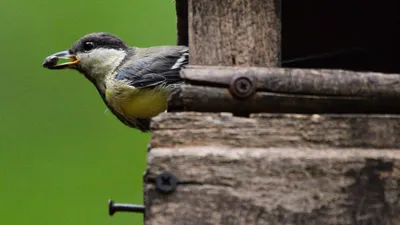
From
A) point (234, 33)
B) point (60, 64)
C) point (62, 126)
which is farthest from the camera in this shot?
point (62, 126)

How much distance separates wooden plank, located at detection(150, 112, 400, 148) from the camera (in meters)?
1.56

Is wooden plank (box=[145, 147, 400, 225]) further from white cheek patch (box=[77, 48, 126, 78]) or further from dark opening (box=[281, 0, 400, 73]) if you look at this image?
white cheek patch (box=[77, 48, 126, 78])

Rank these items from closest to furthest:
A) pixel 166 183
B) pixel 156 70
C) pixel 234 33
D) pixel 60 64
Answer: pixel 166 183 → pixel 234 33 → pixel 156 70 → pixel 60 64

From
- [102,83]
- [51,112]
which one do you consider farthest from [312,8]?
[51,112]

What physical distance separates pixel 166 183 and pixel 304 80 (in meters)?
0.29

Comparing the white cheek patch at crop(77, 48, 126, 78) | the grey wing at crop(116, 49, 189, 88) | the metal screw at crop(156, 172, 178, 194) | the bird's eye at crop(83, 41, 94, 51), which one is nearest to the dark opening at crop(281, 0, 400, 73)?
the grey wing at crop(116, 49, 189, 88)

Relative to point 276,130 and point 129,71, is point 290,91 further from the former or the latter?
point 129,71

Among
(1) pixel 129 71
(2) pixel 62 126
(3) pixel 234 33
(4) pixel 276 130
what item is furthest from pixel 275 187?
(2) pixel 62 126

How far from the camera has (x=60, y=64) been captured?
9.27 feet

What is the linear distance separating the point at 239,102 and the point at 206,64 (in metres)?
0.13

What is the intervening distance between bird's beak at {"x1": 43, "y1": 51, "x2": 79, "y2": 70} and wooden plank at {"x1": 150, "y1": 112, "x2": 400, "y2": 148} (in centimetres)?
119

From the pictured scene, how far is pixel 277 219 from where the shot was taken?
5.05 feet

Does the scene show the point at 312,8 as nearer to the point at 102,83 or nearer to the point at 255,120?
the point at 102,83

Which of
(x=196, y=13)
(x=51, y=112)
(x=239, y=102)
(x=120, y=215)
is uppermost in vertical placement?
(x=196, y=13)
